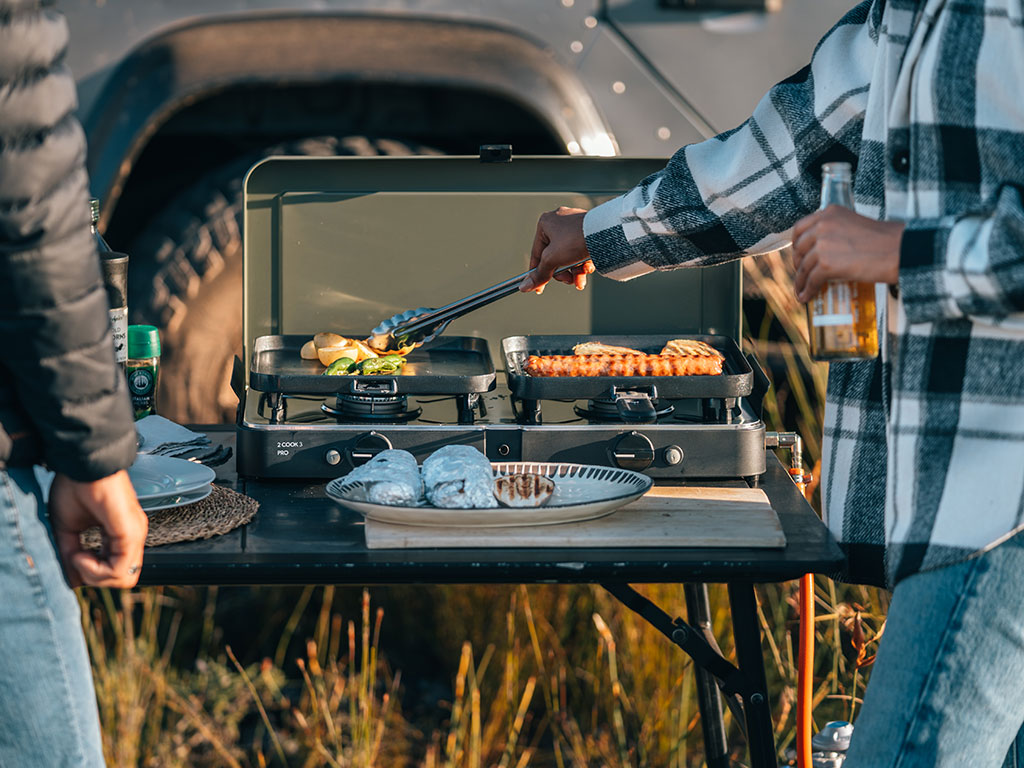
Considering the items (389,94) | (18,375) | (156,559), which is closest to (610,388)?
(156,559)

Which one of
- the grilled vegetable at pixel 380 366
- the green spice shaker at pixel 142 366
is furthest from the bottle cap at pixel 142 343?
the grilled vegetable at pixel 380 366

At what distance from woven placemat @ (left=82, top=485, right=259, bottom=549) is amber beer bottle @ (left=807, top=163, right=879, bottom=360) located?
0.82 meters

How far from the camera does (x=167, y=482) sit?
176 cm

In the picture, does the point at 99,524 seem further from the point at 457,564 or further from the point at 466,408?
the point at 466,408

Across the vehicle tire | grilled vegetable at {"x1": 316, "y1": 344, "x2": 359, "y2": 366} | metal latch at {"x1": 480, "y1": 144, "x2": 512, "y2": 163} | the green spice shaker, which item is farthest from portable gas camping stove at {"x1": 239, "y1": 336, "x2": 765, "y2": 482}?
the vehicle tire

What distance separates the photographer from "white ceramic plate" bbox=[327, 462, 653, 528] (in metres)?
1.61

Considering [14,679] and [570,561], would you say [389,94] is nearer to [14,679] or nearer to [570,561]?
[570,561]

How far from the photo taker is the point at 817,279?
140cm

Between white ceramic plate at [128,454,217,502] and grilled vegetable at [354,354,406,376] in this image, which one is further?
grilled vegetable at [354,354,406,376]

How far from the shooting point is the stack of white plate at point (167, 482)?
1688 mm

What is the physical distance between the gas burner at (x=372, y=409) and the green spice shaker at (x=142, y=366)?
490mm

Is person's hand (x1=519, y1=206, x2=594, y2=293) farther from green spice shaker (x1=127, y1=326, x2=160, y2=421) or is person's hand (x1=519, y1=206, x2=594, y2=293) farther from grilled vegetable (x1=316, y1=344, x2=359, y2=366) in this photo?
green spice shaker (x1=127, y1=326, x2=160, y2=421)

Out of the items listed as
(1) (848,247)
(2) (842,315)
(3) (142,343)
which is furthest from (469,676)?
(1) (848,247)

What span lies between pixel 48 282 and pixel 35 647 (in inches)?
14.6
